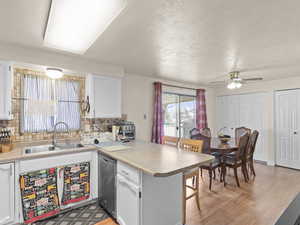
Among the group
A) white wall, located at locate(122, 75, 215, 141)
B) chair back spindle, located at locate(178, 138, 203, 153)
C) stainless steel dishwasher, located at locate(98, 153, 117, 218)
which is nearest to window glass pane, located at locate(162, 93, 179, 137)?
white wall, located at locate(122, 75, 215, 141)

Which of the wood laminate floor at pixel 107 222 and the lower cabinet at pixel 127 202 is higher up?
the lower cabinet at pixel 127 202

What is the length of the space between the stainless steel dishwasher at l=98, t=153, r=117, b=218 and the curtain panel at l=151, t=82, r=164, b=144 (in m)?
1.84

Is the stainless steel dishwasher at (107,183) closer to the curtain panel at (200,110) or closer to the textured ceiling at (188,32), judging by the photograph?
the textured ceiling at (188,32)

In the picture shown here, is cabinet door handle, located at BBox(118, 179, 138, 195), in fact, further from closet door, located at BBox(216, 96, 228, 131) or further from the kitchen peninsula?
closet door, located at BBox(216, 96, 228, 131)

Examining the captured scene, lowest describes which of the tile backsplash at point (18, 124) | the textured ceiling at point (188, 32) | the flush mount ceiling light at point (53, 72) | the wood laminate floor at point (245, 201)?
the wood laminate floor at point (245, 201)

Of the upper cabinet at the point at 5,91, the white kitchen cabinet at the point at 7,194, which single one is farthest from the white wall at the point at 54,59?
the white kitchen cabinet at the point at 7,194

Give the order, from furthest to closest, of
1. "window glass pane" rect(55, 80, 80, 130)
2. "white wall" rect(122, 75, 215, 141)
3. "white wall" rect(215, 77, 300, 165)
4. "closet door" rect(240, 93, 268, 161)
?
1. "closet door" rect(240, 93, 268, 161)
2. "white wall" rect(215, 77, 300, 165)
3. "white wall" rect(122, 75, 215, 141)
4. "window glass pane" rect(55, 80, 80, 130)

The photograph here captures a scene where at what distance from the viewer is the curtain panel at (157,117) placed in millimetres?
3977

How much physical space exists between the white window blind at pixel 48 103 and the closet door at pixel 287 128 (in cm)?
496

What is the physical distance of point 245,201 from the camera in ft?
8.21

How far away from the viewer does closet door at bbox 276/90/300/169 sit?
4.04m

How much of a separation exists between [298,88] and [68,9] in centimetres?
512

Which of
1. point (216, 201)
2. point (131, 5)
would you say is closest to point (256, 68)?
point (216, 201)

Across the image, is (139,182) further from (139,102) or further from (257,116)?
(257,116)
